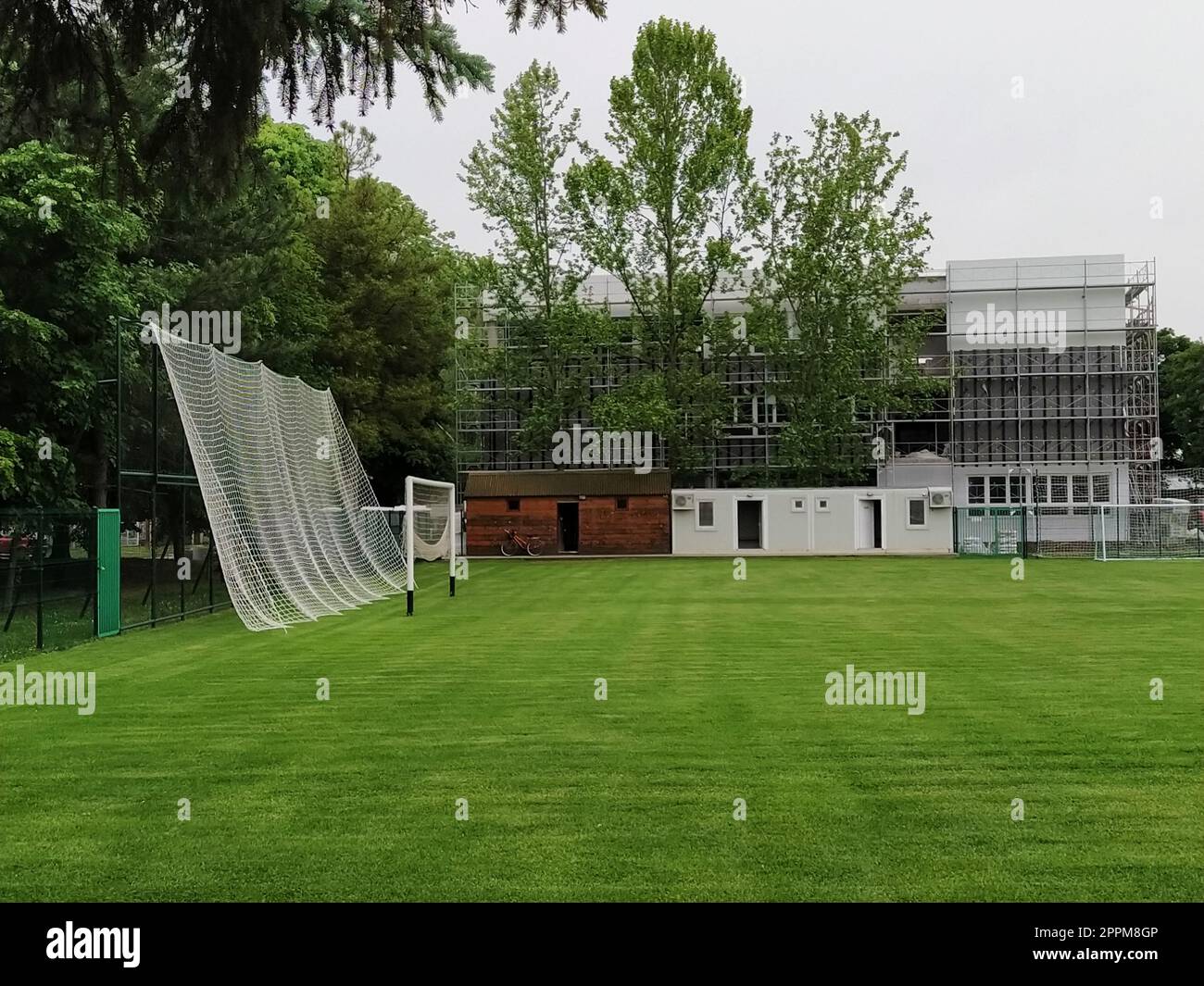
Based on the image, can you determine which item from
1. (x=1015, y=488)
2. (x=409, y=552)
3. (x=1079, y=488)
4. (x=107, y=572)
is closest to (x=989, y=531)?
(x=1015, y=488)

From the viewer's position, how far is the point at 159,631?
56.3 ft

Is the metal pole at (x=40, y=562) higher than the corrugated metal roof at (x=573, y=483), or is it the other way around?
the corrugated metal roof at (x=573, y=483)

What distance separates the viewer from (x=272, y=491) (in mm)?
21125

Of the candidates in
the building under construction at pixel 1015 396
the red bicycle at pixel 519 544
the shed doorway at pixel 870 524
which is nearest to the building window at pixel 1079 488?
the building under construction at pixel 1015 396

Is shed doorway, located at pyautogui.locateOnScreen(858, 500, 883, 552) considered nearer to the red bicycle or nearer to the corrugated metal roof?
the corrugated metal roof

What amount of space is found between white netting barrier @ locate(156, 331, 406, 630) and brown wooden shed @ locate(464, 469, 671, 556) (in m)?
16.6

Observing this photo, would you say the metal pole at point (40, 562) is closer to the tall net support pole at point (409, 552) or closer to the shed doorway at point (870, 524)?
the tall net support pole at point (409, 552)

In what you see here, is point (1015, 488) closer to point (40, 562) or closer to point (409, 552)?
point (409, 552)

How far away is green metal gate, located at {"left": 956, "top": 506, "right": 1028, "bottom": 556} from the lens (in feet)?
130

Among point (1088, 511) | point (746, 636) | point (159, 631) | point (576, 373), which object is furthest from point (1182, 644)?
point (576, 373)

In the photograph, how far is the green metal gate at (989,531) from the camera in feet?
130

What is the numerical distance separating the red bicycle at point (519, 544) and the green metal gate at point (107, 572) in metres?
27.4

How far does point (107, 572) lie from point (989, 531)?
31.9 m
